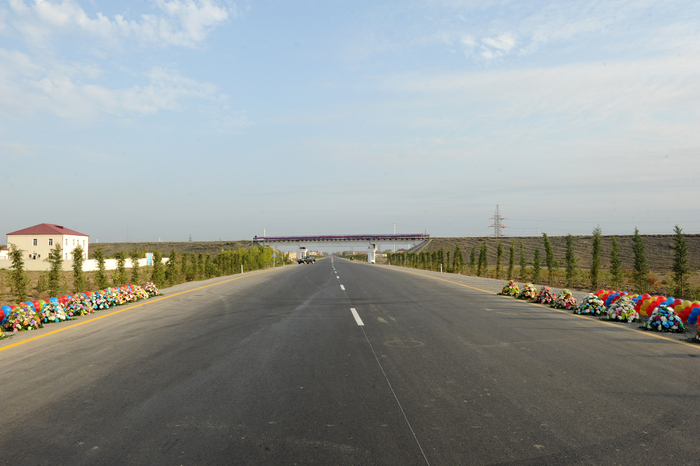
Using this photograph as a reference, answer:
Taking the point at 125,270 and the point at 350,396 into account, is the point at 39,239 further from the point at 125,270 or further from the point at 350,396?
the point at 350,396

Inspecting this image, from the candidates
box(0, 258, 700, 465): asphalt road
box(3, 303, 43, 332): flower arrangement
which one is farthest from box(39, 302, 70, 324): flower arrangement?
box(0, 258, 700, 465): asphalt road

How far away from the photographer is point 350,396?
4.74 metres

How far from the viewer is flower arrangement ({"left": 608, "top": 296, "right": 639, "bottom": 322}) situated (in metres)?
9.91

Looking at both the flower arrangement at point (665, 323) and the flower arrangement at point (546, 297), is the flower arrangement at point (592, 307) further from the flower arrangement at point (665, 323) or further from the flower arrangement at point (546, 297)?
the flower arrangement at point (665, 323)

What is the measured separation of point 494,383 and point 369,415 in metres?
1.93

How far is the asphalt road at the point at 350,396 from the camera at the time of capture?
11.4 feet

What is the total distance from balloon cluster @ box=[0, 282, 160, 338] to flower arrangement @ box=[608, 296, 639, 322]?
13.7 meters

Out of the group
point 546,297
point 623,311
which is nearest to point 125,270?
point 546,297

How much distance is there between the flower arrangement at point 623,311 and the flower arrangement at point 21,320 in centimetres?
1375

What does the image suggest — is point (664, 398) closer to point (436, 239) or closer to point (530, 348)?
point (530, 348)

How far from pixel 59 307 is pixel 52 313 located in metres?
0.30

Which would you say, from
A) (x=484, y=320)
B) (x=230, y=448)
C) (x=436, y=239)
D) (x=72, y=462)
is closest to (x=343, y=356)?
(x=230, y=448)

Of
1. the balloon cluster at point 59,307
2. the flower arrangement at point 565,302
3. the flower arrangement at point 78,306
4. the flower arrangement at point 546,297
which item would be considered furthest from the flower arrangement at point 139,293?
the flower arrangement at point 565,302

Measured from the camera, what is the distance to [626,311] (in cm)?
1001
